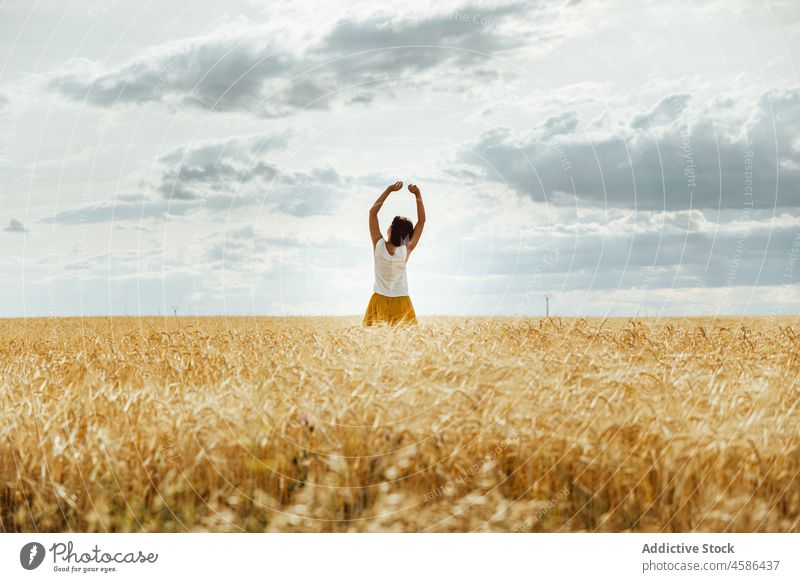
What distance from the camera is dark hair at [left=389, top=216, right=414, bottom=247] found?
1006cm

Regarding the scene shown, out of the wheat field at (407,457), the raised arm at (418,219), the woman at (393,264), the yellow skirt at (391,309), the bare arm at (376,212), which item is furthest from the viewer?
the yellow skirt at (391,309)

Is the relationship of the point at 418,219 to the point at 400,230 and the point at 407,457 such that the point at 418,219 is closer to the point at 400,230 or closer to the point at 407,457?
the point at 400,230

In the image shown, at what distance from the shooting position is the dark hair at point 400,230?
1006 centimetres

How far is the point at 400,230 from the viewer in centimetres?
1011

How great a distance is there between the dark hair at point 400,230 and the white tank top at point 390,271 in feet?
0.34

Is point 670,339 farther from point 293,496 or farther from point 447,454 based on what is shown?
point 293,496

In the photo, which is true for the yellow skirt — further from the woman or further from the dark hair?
the dark hair

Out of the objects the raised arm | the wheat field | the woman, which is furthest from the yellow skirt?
the wheat field

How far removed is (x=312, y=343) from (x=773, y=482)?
5.02 m

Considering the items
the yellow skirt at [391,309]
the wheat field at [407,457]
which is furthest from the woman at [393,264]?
the wheat field at [407,457]

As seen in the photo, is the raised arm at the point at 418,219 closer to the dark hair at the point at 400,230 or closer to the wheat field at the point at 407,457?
the dark hair at the point at 400,230

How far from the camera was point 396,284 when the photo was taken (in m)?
10.6
